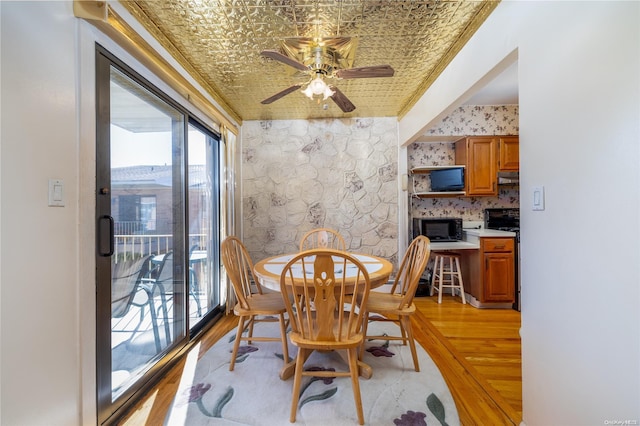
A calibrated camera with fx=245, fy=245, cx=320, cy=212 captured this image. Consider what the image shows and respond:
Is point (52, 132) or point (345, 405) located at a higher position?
point (52, 132)

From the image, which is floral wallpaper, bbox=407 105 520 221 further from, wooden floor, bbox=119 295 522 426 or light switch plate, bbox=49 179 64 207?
light switch plate, bbox=49 179 64 207

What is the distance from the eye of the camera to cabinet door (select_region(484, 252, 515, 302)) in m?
3.01

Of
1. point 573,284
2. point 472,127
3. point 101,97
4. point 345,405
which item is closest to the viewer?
point 573,284

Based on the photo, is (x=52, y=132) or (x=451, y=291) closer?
(x=52, y=132)

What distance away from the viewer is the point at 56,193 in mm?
1123

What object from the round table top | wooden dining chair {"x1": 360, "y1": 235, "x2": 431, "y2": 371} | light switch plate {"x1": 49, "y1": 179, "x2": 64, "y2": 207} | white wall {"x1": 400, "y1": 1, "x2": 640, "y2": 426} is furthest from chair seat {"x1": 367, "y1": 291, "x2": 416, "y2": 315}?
light switch plate {"x1": 49, "y1": 179, "x2": 64, "y2": 207}

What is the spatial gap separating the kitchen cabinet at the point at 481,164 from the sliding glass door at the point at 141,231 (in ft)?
11.3

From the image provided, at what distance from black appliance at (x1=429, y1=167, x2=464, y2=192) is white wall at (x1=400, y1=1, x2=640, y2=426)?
7.01 ft

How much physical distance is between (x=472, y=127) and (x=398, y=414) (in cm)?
363

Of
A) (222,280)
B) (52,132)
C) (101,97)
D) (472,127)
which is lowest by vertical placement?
(222,280)

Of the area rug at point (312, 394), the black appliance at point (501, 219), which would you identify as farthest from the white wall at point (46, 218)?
the black appliance at point (501, 219)

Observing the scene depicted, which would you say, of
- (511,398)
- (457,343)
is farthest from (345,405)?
(457,343)

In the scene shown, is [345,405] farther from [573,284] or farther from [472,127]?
[472,127]

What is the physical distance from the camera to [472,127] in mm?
3527
